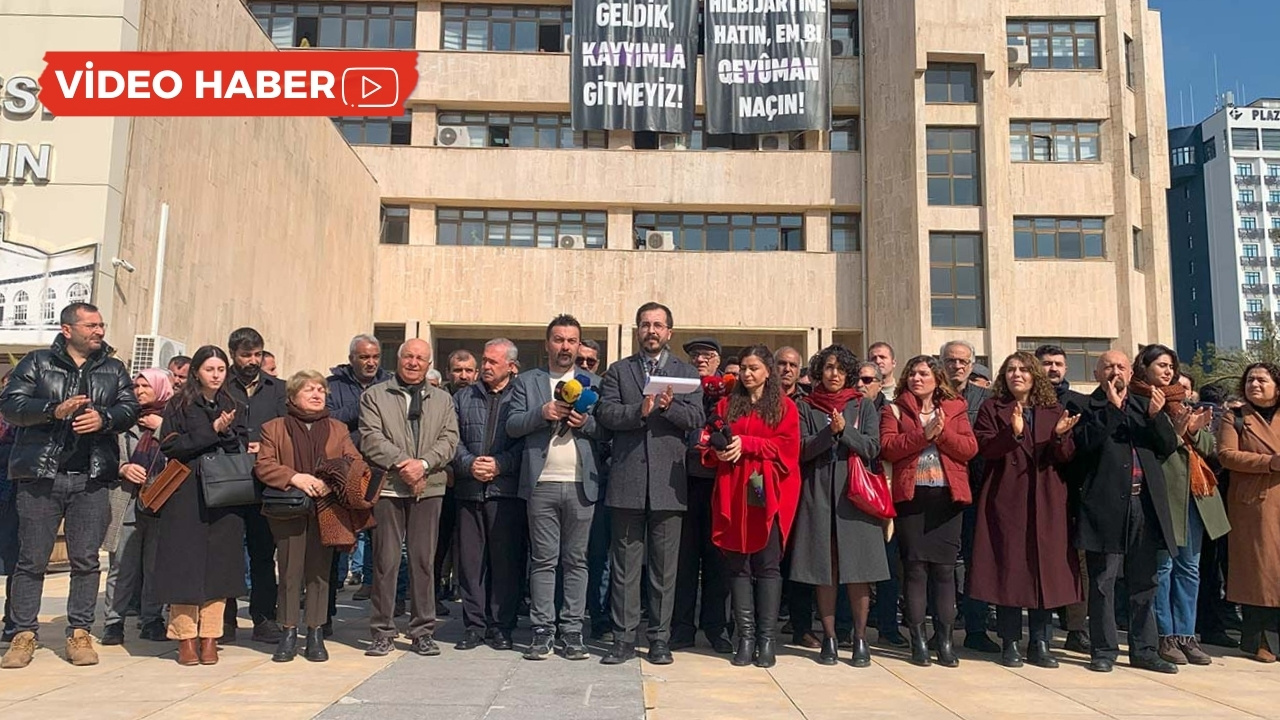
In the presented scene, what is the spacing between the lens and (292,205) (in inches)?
661

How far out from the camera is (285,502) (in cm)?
517

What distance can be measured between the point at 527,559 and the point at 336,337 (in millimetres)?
14824

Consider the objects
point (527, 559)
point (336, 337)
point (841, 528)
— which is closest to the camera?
point (841, 528)

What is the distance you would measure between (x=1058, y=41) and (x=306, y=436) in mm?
23225

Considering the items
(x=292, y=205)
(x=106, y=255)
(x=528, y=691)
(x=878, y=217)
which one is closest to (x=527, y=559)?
(x=528, y=691)

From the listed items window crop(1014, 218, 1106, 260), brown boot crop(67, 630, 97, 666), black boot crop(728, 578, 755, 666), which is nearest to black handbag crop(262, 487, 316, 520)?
brown boot crop(67, 630, 97, 666)

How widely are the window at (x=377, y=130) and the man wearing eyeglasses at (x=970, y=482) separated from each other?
64.6 feet

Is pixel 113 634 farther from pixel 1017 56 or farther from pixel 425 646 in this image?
pixel 1017 56

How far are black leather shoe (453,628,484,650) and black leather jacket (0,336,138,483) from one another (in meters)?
2.18

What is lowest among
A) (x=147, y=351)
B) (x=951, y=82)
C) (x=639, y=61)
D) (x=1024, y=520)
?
(x=1024, y=520)

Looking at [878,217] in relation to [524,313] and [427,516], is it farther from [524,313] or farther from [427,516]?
[427,516]

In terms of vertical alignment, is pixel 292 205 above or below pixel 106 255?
above

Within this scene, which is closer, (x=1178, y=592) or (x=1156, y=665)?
(x=1156, y=665)

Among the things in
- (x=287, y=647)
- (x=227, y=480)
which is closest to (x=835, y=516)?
(x=287, y=647)
